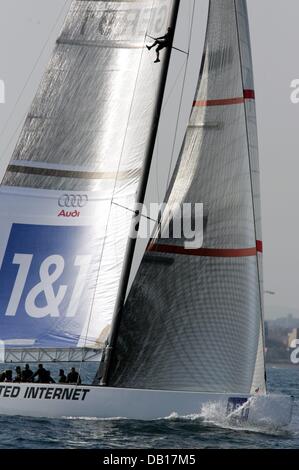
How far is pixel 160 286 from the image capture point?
23078 mm

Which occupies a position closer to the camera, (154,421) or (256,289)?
(154,421)

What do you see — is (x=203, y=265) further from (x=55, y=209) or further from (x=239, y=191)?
(x=55, y=209)

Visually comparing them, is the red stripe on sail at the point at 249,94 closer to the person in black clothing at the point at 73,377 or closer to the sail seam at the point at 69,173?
the sail seam at the point at 69,173

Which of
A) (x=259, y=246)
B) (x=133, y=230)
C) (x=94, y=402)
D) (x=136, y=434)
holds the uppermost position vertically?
(x=259, y=246)

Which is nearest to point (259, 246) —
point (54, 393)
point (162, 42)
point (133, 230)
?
point (133, 230)

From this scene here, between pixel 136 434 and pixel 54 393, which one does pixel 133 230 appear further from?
pixel 136 434

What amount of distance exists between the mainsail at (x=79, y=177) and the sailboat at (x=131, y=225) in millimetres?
24

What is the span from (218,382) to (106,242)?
351 centimetres

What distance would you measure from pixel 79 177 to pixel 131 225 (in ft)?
4.70

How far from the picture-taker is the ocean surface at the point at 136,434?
19922 millimetres

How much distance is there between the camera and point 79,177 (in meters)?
23.2
